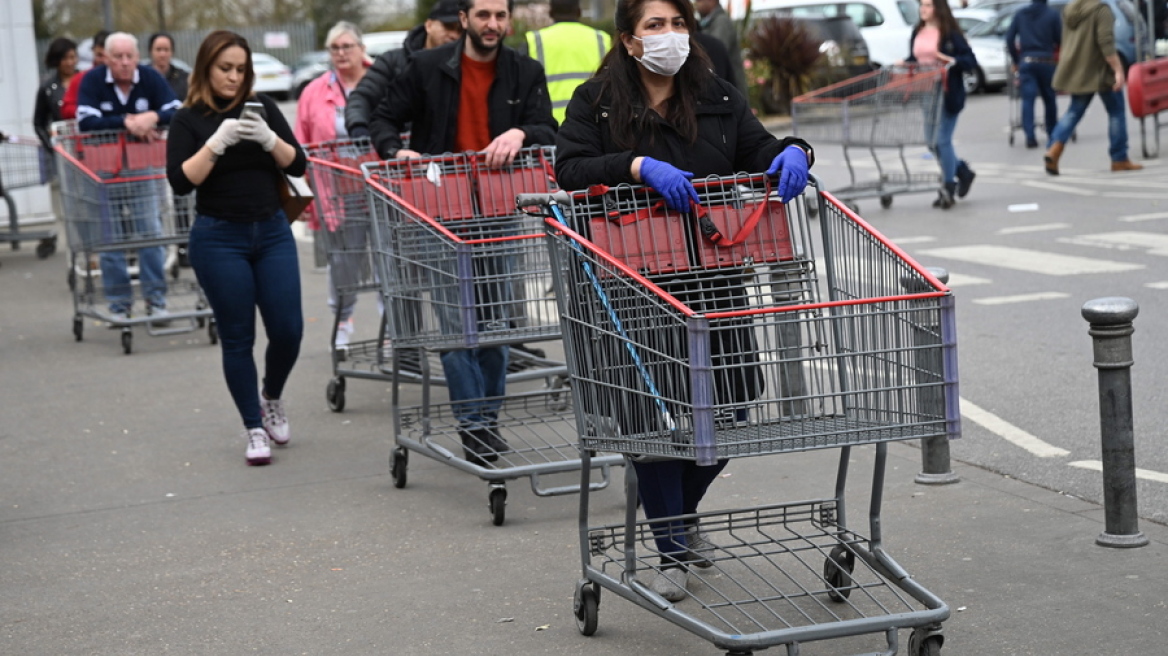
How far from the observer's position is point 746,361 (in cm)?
465

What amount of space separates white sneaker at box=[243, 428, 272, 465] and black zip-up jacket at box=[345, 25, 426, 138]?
187cm

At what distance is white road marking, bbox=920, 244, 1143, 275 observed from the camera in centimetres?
1125

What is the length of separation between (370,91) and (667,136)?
411 cm

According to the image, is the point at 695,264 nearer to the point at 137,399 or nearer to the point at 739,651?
the point at 739,651

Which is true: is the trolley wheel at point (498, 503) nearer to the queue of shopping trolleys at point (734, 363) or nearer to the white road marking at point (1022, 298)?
Result: the queue of shopping trolleys at point (734, 363)

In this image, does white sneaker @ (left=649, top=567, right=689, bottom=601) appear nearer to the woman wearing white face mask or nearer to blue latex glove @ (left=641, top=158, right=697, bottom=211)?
the woman wearing white face mask

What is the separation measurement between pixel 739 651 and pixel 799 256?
1.37m

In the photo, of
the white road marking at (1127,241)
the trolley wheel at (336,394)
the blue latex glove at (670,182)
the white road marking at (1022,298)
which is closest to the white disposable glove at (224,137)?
the trolley wheel at (336,394)

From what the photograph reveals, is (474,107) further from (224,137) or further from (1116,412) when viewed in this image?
(1116,412)

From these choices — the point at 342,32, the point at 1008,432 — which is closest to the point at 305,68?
the point at 342,32

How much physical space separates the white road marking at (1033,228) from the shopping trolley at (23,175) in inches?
371

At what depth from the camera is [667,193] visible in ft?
15.3

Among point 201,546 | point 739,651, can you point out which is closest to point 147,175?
point 201,546

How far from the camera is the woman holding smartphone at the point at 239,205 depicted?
7.34m
